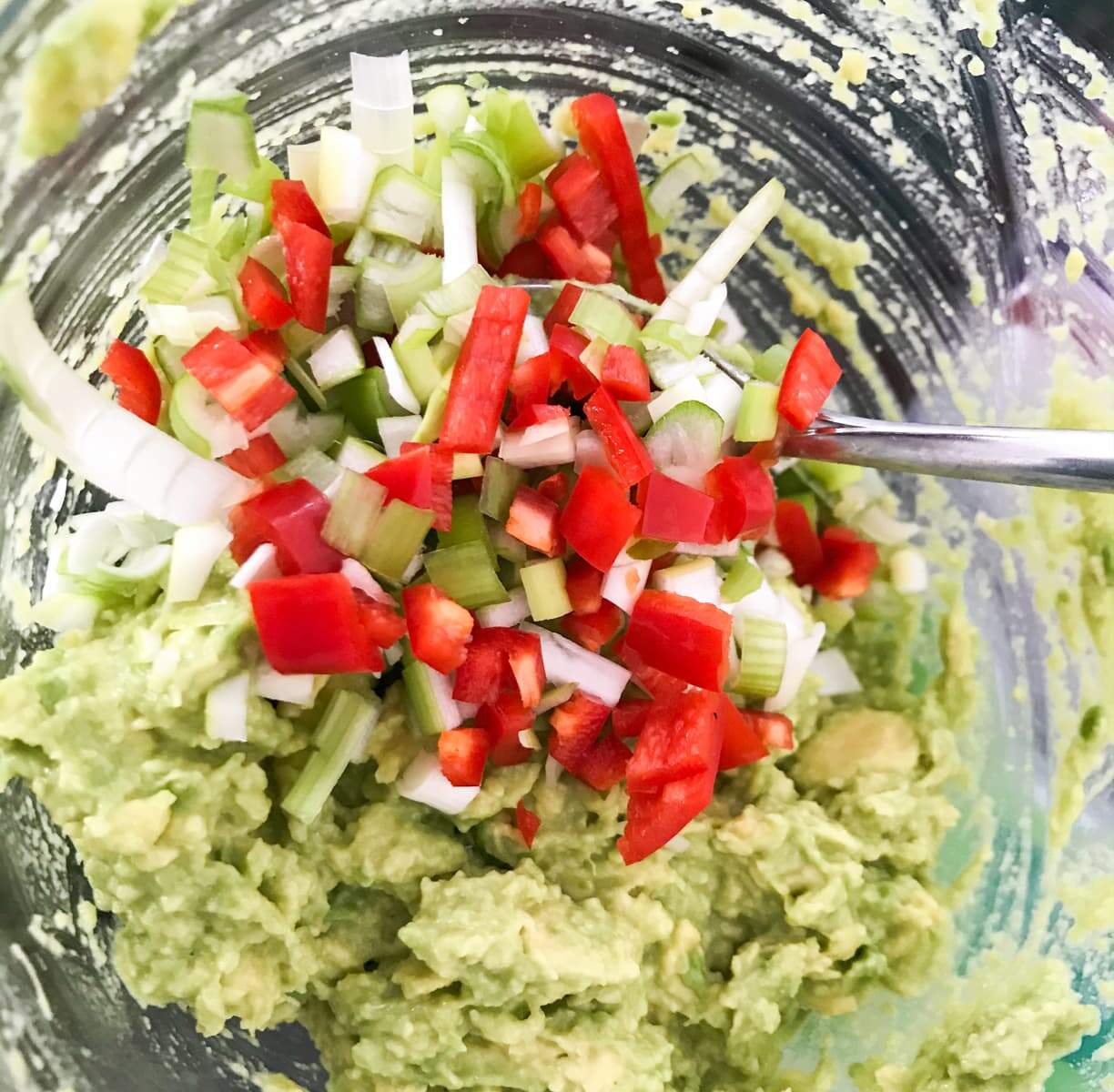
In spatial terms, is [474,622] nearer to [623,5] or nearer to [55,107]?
[55,107]

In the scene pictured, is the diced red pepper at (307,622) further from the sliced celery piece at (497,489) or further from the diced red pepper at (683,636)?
the diced red pepper at (683,636)

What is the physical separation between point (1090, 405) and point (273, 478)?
1.56m

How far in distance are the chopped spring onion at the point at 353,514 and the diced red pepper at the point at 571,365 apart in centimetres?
35

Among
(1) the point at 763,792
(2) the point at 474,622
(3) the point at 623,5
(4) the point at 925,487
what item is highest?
(3) the point at 623,5

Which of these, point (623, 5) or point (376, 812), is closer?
point (376, 812)

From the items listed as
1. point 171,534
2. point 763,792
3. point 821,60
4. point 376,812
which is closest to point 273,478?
point 171,534

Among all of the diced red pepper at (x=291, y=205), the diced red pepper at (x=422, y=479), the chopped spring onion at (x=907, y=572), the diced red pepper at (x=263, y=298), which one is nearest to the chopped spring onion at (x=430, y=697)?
the diced red pepper at (x=422, y=479)

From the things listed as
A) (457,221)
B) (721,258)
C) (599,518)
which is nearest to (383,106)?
(457,221)

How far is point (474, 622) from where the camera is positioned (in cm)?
172

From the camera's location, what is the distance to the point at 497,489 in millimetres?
1692

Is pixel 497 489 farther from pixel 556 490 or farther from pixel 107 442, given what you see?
pixel 107 442

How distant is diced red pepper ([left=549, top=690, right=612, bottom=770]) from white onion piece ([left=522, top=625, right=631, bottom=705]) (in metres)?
0.02

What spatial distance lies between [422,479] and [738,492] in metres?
0.53

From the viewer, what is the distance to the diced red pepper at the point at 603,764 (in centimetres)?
178
